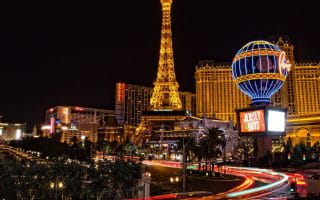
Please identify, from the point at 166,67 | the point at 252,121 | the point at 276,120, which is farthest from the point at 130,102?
the point at 276,120

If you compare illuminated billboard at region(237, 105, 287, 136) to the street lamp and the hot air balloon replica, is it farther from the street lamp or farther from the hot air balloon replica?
the street lamp

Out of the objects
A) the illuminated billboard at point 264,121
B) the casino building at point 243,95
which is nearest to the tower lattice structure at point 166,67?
the casino building at point 243,95

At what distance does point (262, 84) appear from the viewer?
5862 cm

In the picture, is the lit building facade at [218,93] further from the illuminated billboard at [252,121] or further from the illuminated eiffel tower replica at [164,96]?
the illuminated billboard at [252,121]

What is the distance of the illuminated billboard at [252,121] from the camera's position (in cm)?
5878

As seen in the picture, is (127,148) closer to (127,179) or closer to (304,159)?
(304,159)

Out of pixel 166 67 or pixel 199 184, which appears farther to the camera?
pixel 166 67

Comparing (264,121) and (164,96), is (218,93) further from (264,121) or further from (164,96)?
(264,121)

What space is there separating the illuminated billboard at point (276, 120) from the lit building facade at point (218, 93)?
256 feet

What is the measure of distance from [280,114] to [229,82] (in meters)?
82.2

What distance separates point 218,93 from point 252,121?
272ft

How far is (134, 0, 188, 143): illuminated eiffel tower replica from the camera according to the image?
4936 inches

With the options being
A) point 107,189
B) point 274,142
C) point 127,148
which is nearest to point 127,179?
point 107,189

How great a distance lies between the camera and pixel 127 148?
340ft
